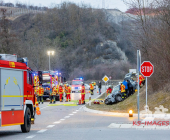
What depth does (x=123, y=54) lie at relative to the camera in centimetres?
13050

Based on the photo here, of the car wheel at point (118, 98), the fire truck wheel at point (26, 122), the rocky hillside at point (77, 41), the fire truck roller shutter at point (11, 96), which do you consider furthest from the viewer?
the rocky hillside at point (77, 41)

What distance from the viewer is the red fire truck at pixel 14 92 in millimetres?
12266

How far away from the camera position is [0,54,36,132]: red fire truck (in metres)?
12.3

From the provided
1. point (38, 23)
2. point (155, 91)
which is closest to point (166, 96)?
point (155, 91)

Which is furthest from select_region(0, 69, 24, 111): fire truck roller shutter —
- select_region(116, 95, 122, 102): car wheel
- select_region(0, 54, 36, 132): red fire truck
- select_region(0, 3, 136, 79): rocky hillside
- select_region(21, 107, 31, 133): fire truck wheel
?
select_region(0, 3, 136, 79): rocky hillside

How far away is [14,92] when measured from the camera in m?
12.9

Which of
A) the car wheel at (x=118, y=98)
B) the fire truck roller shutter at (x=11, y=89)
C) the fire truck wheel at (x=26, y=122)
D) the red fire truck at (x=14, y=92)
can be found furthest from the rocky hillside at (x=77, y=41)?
the fire truck roller shutter at (x=11, y=89)

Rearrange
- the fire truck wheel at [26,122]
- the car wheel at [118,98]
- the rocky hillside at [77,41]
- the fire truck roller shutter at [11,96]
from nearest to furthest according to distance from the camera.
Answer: the fire truck roller shutter at [11,96] < the fire truck wheel at [26,122] < the car wheel at [118,98] < the rocky hillside at [77,41]

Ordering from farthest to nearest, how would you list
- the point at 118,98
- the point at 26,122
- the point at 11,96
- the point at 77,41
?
the point at 77,41 < the point at 118,98 < the point at 26,122 < the point at 11,96

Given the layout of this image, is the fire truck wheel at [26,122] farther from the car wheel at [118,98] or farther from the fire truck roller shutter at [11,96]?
the car wheel at [118,98]

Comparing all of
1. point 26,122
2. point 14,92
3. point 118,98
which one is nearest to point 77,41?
point 118,98

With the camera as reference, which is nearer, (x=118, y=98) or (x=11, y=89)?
(x=11, y=89)

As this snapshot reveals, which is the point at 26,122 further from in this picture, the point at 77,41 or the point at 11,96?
the point at 77,41

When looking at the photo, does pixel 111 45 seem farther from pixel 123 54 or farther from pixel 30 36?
pixel 30 36
